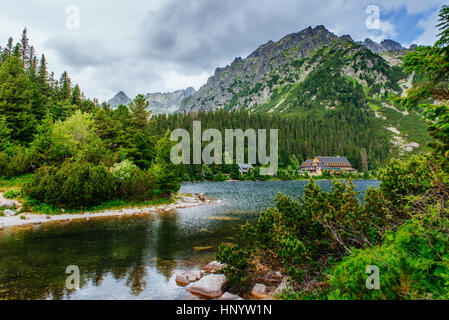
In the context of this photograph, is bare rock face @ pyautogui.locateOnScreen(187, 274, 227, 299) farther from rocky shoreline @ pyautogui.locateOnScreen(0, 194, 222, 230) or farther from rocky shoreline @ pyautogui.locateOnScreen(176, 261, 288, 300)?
rocky shoreline @ pyautogui.locateOnScreen(0, 194, 222, 230)

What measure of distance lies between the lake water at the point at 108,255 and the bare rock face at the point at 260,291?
263cm

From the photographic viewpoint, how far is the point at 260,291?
9500 mm

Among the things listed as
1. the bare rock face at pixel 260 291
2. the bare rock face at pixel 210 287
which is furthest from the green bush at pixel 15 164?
A: the bare rock face at pixel 260 291

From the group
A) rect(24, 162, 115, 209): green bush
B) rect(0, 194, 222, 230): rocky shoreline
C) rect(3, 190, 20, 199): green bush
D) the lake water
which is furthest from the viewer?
rect(3, 190, 20, 199): green bush

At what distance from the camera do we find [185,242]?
1848 cm

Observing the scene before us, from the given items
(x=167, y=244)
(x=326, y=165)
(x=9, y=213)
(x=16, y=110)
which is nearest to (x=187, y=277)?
(x=167, y=244)

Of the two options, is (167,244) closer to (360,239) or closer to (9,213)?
(360,239)

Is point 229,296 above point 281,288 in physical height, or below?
below

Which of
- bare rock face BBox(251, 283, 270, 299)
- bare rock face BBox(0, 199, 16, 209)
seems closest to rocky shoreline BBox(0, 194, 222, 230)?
bare rock face BBox(0, 199, 16, 209)

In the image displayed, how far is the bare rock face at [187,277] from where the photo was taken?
11.2m

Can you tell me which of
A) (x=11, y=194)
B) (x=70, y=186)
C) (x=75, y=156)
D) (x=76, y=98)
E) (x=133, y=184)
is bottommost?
(x=11, y=194)

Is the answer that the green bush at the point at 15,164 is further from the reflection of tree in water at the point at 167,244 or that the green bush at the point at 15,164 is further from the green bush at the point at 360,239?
the green bush at the point at 360,239

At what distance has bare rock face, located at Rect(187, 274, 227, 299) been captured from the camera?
9.79 m

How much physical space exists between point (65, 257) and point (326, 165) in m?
154
